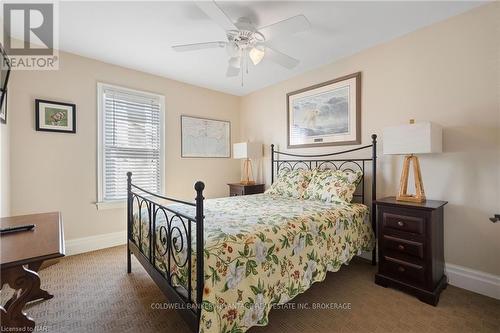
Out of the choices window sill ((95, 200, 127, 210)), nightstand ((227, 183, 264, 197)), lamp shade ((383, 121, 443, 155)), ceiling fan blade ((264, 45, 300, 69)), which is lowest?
window sill ((95, 200, 127, 210))

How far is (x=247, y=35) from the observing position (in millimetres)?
2100

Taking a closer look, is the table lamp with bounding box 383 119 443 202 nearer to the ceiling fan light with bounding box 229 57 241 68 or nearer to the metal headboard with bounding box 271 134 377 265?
the metal headboard with bounding box 271 134 377 265

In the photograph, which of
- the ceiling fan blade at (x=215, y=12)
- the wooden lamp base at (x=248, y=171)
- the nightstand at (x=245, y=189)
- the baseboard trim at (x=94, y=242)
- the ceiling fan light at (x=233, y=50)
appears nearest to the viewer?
the ceiling fan blade at (x=215, y=12)

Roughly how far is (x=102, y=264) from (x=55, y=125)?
170 centimetres

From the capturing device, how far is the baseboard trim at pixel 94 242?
2828mm

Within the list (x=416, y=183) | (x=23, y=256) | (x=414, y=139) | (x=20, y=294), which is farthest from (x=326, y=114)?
(x=20, y=294)

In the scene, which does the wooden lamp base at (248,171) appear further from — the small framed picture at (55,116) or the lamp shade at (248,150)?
the small framed picture at (55,116)

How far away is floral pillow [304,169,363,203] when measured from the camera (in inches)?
97.3

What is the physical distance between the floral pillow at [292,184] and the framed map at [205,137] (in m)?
1.45

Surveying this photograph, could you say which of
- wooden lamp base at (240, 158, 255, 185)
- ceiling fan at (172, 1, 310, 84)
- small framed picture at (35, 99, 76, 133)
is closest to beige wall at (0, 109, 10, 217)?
small framed picture at (35, 99, 76, 133)

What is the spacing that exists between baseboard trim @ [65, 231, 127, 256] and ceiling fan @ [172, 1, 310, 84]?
2.54 meters

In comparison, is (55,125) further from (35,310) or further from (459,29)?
(459,29)

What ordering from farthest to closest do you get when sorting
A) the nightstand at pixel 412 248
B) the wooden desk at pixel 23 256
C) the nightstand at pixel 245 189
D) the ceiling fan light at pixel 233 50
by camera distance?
1. the nightstand at pixel 245 189
2. the ceiling fan light at pixel 233 50
3. the nightstand at pixel 412 248
4. the wooden desk at pixel 23 256

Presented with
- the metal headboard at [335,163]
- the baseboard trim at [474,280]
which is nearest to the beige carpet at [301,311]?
the baseboard trim at [474,280]
